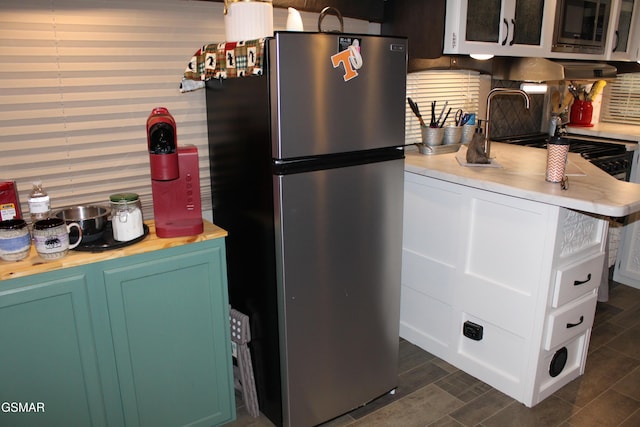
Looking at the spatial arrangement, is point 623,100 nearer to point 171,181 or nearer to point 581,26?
point 581,26

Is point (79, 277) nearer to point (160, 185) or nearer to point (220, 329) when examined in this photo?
point (160, 185)

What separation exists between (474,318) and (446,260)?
306mm

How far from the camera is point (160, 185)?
177 cm

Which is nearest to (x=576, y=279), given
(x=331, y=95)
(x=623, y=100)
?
(x=331, y=95)

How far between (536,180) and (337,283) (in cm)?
101

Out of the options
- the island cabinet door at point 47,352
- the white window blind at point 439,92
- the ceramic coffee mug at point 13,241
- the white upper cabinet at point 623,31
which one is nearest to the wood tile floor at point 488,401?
the island cabinet door at point 47,352

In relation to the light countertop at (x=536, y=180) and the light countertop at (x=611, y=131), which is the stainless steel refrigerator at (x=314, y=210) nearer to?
the light countertop at (x=536, y=180)

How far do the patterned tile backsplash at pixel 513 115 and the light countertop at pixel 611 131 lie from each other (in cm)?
27

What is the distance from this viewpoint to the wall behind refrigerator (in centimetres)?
176

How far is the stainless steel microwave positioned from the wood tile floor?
5.93 ft

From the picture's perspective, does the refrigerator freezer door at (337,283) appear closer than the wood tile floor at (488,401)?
Yes

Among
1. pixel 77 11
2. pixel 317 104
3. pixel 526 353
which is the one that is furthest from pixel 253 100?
pixel 526 353

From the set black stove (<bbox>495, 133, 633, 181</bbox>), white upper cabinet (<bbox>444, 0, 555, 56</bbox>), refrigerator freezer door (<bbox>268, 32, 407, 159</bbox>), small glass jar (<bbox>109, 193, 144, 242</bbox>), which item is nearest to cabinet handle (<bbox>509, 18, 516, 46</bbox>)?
white upper cabinet (<bbox>444, 0, 555, 56</bbox>)

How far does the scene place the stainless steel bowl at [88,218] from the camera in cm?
169
